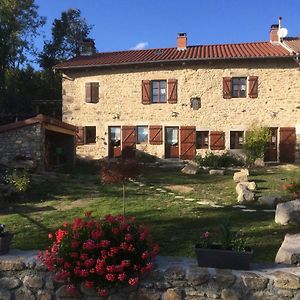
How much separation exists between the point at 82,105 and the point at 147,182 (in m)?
9.97

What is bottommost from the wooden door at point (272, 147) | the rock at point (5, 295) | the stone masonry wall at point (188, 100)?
the rock at point (5, 295)

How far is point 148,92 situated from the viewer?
21047 mm

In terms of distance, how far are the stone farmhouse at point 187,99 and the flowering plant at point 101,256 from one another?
632 inches

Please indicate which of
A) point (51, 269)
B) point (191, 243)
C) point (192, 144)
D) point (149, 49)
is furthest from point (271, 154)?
point (51, 269)

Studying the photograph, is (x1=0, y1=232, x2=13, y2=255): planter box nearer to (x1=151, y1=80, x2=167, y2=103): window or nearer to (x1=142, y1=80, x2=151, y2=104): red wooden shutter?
(x1=142, y1=80, x2=151, y2=104): red wooden shutter

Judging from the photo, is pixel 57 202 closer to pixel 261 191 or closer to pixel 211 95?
pixel 261 191

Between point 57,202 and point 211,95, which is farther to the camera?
point 211,95

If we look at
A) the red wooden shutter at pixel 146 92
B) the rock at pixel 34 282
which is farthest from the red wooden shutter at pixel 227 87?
the rock at pixel 34 282

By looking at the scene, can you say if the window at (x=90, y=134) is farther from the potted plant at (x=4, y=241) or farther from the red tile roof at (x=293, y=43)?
the potted plant at (x=4, y=241)

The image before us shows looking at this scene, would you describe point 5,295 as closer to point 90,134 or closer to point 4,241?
point 4,241

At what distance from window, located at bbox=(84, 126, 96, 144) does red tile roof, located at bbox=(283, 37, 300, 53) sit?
450 inches

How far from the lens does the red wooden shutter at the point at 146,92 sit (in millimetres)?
21047

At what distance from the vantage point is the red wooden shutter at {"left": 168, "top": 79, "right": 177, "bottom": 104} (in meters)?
20.8

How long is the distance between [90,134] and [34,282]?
18.7 meters
